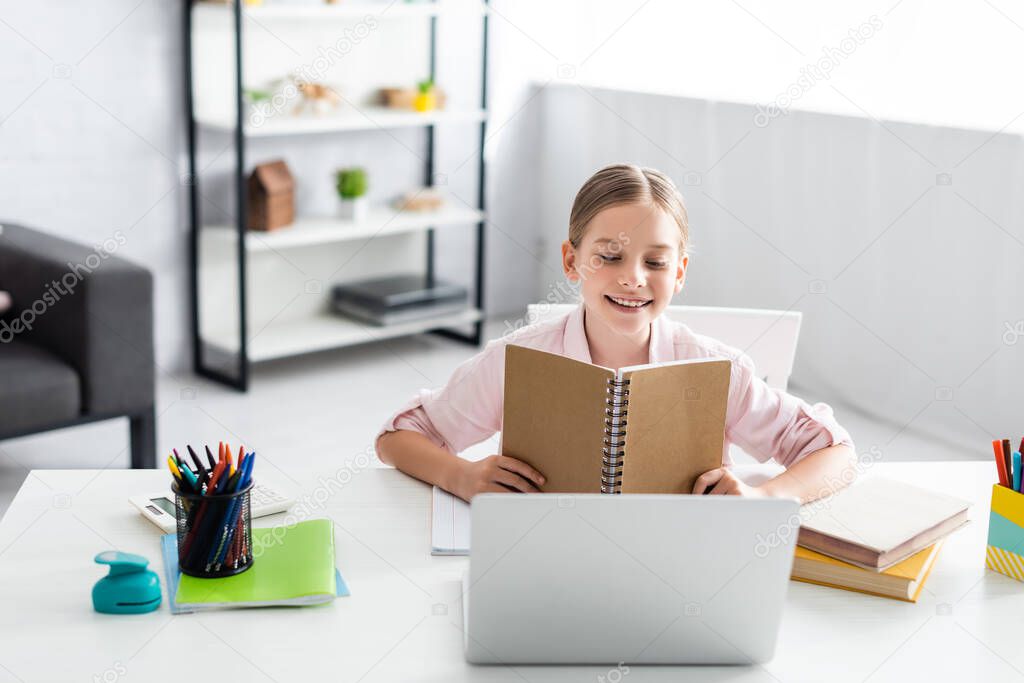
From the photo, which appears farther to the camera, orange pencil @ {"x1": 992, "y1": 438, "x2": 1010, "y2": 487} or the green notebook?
orange pencil @ {"x1": 992, "y1": 438, "x2": 1010, "y2": 487}

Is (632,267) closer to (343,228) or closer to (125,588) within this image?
(125,588)

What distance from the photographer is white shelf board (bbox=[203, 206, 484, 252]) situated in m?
3.61

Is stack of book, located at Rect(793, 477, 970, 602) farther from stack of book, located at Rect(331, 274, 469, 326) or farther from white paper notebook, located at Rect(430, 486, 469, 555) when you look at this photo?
stack of book, located at Rect(331, 274, 469, 326)

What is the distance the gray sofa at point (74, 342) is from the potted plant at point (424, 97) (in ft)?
4.87

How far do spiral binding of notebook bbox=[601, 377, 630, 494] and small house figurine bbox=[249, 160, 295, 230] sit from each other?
8.74 ft

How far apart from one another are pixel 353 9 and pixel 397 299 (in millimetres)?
1007

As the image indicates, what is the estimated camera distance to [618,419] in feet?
3.68

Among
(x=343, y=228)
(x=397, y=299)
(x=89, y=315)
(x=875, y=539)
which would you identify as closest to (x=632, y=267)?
(x=875, y=539)

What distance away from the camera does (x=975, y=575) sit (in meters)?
1.22

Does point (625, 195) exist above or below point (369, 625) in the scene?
above

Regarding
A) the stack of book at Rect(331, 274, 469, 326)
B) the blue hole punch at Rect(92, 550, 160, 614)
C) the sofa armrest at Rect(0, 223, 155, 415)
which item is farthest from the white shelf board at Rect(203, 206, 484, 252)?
the blue hole punch at Rect(92, 550, 160, 614)

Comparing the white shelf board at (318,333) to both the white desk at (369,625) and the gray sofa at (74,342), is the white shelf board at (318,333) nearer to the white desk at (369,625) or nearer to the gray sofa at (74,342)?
the gray sofa at (74,342)

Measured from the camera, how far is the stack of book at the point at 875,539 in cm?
116

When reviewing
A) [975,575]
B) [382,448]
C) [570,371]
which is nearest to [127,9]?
[382,448]
